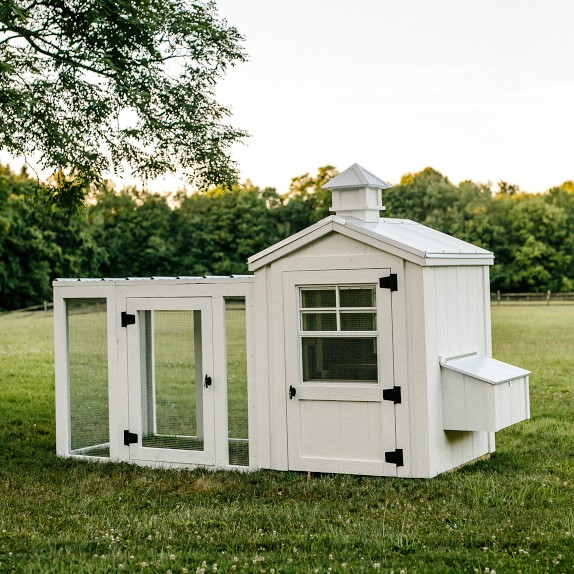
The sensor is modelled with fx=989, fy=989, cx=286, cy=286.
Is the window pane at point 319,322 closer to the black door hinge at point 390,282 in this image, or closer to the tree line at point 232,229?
the black door hinge at point 390,282

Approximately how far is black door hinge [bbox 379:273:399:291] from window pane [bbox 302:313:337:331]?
23.1 inches

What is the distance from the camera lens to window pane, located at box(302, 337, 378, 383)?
9648 mm

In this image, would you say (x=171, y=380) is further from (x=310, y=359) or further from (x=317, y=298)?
(x=317, y=298)

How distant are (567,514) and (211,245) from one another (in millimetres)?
52612

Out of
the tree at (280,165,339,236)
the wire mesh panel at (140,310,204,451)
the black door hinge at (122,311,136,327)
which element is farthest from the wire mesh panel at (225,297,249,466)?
the tree at (280,165,339,236)

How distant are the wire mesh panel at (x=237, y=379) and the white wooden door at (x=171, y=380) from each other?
0.20 metres

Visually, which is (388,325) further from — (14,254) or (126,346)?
(14,254)

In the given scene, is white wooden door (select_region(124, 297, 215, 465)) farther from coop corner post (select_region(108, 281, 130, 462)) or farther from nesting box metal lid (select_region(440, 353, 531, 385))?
nesting box metal lid (select_region(440, 353, 531, 385))

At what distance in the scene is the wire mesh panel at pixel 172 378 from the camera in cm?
1062

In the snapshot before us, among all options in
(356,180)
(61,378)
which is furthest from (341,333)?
(61,378)

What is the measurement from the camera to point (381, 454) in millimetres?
9570

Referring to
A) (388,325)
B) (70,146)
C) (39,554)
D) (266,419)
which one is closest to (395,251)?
(388,325)

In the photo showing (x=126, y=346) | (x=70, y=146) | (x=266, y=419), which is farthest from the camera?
(x=70, y=146)

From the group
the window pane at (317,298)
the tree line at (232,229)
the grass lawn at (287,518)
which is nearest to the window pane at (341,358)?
the window pane at (317,298)
